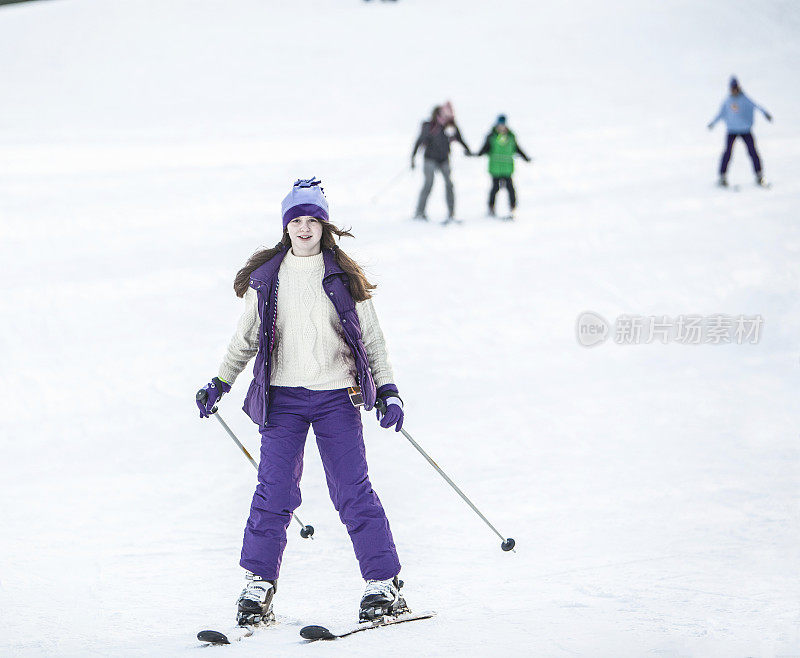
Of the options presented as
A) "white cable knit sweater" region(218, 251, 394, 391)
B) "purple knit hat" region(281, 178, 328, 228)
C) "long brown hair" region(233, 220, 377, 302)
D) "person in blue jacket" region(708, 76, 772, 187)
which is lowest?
"white cable knit sweater" region(218, 251, 394, 391)

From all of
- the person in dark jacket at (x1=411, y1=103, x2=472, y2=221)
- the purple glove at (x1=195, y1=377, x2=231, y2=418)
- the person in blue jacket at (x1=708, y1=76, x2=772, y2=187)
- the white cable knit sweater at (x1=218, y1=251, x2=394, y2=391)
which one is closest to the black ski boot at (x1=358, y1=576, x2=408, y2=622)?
the white cable knit sweater at (x1=218, y1=251, x2=394, y2=391)

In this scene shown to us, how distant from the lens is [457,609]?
132 inches

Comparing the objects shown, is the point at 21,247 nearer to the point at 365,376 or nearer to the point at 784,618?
the point at 365,376

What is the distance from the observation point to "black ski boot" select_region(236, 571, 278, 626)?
3059 mm

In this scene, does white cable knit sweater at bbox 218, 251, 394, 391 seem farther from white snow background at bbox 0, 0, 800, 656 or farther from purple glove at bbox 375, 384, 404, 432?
white snow background at bbox 0, 0, 800, 656

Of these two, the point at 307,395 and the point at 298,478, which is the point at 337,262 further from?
the point at 298,478

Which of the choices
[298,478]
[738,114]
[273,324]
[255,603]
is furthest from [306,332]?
[738,114]

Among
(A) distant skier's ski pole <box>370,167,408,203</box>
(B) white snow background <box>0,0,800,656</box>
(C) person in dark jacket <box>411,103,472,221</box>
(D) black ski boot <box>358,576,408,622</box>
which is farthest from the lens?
(A) distant skier's ski pole <box>370,167,408,203</box>

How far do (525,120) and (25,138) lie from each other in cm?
884

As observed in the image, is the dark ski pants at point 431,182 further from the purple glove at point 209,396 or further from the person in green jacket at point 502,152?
the purple glove at point 209,396

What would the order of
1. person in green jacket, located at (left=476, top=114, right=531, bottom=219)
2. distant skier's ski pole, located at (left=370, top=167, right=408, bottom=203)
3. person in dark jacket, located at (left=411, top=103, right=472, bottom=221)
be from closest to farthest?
person in dark jacket, located at (left=411, top=103, right=472, bottom=221) → person in green jacket, located at (left=476, top=114, right=531, bottom=219) → distant skier's ski pole, located at (left=370, top=167, right=408, bottom=203)

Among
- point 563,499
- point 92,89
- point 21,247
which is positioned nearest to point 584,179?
point 21,247

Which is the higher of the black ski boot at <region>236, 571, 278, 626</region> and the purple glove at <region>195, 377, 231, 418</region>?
the purple glove at <region>195, 377, 231, 418</region>

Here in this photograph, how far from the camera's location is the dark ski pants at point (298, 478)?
3.11 m
